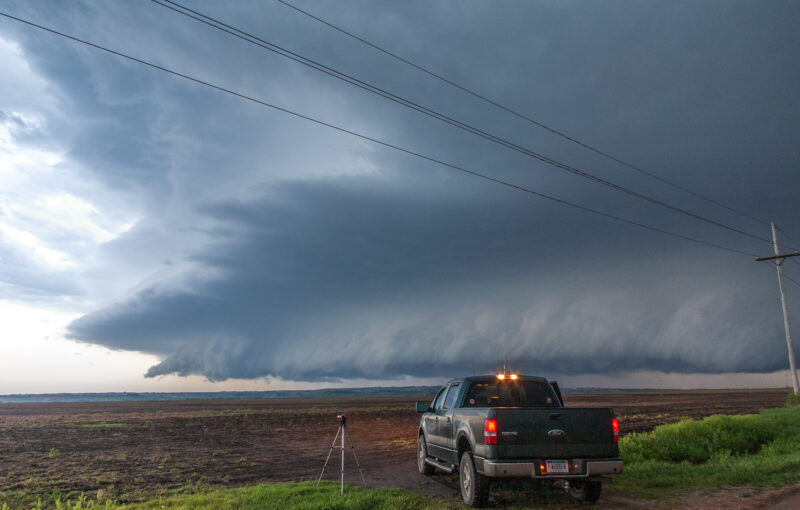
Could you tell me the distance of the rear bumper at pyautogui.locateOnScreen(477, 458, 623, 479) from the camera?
8.58 m

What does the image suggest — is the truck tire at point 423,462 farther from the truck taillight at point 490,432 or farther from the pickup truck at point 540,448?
the truck taillight at point 490,432

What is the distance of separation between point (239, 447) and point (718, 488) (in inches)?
723

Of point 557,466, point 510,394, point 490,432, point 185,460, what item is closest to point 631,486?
point 510,394

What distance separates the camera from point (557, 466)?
877 centimetres

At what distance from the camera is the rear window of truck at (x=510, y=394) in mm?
10992

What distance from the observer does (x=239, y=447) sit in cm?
2250

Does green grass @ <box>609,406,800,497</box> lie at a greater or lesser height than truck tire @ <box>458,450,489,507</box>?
lesser

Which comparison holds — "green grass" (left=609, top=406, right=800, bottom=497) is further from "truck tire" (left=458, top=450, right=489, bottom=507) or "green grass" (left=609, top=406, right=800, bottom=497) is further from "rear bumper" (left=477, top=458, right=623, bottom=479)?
"truck tire" (left=458, top=450, right=489, bottom=507)

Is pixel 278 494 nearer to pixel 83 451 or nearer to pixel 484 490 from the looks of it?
pixel 484 490

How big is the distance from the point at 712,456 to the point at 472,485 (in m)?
9.65

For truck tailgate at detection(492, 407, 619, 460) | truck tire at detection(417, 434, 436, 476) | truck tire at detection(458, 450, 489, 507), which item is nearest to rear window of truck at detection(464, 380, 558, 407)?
truck tire at detection(458, 450, 489, 507)


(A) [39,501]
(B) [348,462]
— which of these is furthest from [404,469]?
(A) [39,501]

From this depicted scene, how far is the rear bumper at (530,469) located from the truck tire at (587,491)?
2.77 feet

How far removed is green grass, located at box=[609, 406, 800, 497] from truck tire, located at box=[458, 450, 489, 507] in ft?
11.1
